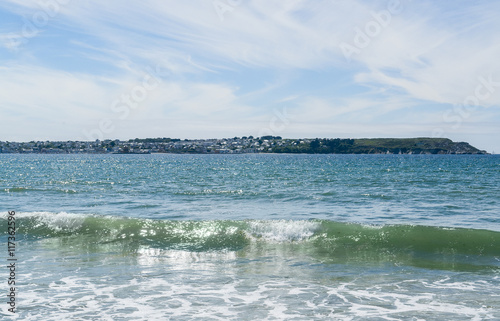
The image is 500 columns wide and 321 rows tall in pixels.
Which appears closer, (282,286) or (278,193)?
(282,286)

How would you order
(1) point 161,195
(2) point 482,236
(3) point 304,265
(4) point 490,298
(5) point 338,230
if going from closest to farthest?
(4) point 490,298 → (3) point 304,265 → (2) point 482,236 → (5) point 338,230 → (1) point 161,195

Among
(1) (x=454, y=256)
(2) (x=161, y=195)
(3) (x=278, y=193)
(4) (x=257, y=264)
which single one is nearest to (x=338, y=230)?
(1) (x=454, y=256)

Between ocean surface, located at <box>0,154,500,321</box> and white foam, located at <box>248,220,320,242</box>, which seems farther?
white foam, located at <box>248,220,320,242</box>

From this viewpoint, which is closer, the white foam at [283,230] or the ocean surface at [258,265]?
the ocean surface at [258,265]

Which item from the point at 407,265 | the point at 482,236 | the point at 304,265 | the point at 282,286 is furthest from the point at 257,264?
the point at 482,236

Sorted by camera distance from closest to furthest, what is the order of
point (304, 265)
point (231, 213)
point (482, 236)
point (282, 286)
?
point (282, 286) < point (304, 265) < point (482, 236) < point (231, 213)

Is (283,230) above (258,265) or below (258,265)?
above

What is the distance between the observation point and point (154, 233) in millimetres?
19219

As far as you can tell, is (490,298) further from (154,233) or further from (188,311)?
(154,233)

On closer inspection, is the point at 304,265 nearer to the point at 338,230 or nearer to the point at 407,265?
the point at 407,265

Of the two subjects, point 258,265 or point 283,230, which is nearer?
point 258,265

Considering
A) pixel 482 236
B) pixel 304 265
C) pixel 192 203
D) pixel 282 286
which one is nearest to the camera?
pixel 282 286

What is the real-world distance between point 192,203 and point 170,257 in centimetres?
1580

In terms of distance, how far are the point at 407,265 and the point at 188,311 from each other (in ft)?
24.7
